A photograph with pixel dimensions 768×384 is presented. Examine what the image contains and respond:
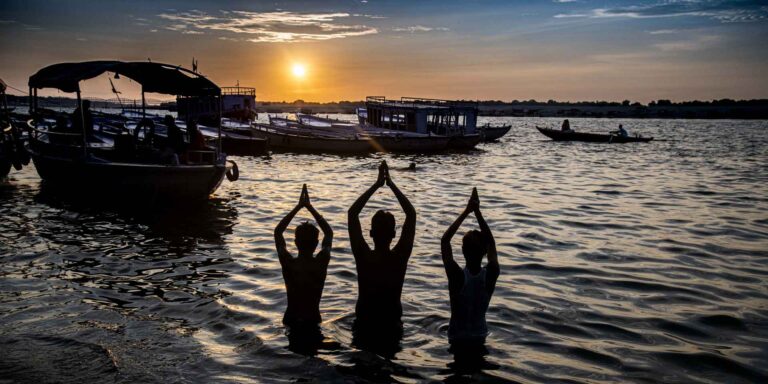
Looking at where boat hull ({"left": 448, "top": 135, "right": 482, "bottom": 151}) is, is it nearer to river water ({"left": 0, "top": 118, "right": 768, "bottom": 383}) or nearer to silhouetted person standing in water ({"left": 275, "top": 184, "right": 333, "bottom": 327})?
river water ({"left": 0, "top": 118, "right": 768, "bottom": 383})

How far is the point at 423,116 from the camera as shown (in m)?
40.3

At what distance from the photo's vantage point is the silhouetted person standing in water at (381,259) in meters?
5.18

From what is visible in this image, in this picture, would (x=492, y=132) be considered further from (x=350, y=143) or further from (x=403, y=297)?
(x=403, y=297)

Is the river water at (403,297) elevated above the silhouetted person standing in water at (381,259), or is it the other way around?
the silhouetted person standing in water at (381,259)

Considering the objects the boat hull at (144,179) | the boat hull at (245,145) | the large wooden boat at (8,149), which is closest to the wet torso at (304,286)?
the boat hull at (144,179)

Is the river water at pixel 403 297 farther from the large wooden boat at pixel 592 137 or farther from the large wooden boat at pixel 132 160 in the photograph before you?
the large wooden boat at pixel 592 137

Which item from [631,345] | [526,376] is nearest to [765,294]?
[631,345]

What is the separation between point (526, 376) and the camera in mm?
5520

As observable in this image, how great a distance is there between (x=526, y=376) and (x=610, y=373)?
0.88m

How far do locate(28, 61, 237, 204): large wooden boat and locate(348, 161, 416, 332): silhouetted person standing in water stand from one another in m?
10.5

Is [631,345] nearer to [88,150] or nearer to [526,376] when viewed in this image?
[526,376]

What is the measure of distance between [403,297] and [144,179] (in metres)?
9.59

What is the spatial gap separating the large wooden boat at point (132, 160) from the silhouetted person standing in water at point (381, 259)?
1047 centimetres

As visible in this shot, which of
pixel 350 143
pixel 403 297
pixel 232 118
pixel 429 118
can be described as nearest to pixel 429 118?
pixel 429 118
